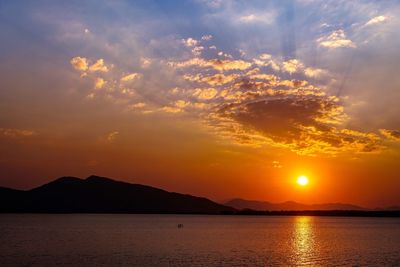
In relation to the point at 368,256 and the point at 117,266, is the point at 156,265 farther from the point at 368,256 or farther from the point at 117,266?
the point at 368,256

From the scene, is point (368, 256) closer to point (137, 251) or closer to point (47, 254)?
point (137, 251)

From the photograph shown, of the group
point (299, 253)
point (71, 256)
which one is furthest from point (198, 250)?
point (71, 256)

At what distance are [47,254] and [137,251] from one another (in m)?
16.1

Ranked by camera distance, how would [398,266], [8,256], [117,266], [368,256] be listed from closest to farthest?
[117,266] < [398,266] < [8,256] < [368,256]

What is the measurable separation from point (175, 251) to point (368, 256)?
118ft

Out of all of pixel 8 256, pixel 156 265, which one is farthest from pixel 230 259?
pixel 8 256

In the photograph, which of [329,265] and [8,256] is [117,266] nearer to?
[8,256]

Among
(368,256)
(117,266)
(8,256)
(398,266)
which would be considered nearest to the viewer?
(117,266)

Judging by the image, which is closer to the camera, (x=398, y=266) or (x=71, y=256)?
(x=398, y=266)

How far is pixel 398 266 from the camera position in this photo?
231ft

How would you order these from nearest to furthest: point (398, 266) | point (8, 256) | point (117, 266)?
1. point (117, 266)
2. point (398, 266)
3. point (8, 256)

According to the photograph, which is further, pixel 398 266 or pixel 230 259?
pixel 230 259

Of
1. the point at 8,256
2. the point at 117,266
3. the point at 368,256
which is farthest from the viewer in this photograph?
the point at 368,256

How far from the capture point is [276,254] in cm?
8656
